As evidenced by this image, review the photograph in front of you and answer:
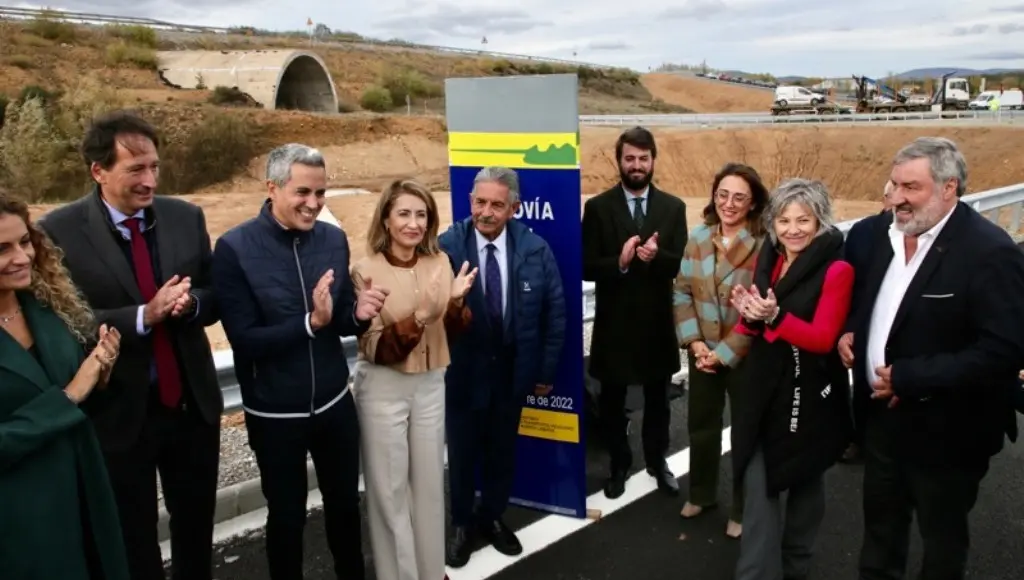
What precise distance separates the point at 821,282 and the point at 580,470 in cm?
183

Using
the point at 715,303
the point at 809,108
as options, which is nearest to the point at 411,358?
the point at 715,303

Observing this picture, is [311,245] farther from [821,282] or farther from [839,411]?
[839,411]

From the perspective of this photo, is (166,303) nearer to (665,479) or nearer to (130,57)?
(665,479)

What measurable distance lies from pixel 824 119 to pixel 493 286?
120ft

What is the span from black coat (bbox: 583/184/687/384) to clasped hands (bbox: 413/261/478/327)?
124cm

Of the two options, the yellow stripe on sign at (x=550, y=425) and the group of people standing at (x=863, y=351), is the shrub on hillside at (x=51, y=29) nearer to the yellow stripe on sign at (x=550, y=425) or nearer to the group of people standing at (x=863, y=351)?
the yellow stripe on sign at (x=550, y=425)

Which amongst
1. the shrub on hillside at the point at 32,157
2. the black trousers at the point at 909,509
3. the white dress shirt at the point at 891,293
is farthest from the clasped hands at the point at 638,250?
the shrub on hillside at the point at 32,157

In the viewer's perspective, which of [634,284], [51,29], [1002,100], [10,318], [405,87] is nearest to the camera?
[10,318]

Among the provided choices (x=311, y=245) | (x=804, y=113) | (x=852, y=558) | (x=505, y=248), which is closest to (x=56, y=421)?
(x=311, y=245)

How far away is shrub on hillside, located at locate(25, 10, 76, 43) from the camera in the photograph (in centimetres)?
4875

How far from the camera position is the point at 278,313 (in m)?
3.28

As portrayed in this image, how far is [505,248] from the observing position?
161 inches

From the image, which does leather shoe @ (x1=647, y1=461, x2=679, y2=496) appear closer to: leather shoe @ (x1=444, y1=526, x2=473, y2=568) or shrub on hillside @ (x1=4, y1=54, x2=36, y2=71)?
leather shoe @ (x1=444, y1=526, x2=473, y2=568)

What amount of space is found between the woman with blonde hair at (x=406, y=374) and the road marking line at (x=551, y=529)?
352mm
